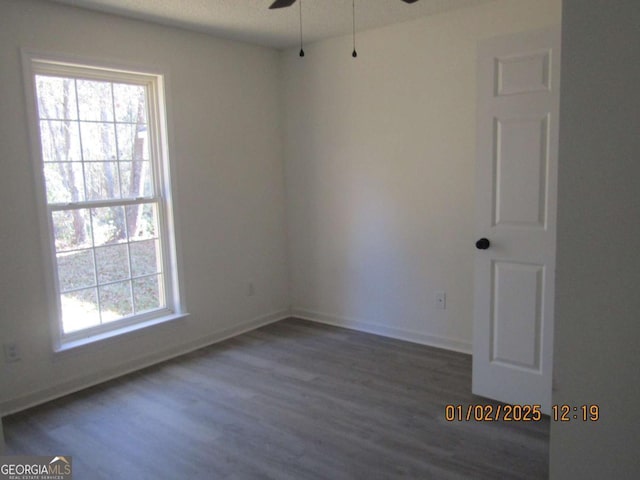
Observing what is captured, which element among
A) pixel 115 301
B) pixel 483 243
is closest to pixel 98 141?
pixel 115 301

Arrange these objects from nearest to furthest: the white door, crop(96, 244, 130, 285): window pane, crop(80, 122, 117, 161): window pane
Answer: the white door → crop(80, 122, 117, 161): window pane → crop(96, 244, 130, 285): window pane

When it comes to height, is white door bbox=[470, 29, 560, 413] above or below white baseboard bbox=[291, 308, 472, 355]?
above

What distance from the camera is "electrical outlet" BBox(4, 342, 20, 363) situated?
305 centimetres

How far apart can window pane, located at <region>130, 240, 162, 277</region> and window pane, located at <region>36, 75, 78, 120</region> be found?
39.9 inches

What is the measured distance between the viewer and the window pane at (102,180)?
3.48 m

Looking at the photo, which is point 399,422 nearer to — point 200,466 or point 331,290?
point 200,466

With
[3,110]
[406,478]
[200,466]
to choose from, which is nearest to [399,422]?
[406,478]

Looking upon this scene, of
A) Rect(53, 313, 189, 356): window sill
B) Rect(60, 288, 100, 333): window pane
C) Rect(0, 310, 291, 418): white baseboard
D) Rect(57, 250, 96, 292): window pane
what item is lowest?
Rect(0, 310, 291, 418): white baseboard

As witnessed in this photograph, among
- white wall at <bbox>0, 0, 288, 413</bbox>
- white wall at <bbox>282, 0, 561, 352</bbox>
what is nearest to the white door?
white wall at <bbox>282, 0, 561, 352</bbox>

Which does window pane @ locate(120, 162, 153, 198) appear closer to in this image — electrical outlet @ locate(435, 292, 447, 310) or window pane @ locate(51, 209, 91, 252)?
window pane @ locate(51, 209, 91, 252)

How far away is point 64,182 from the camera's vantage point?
334cm

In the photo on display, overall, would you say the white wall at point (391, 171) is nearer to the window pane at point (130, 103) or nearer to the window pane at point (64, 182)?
the window pane at point (130, 103)

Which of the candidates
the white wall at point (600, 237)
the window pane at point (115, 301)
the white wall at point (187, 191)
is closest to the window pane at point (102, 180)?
the white wall at point (187, 191)

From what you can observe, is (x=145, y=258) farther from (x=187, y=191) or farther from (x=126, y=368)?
(x=126, y=368)
